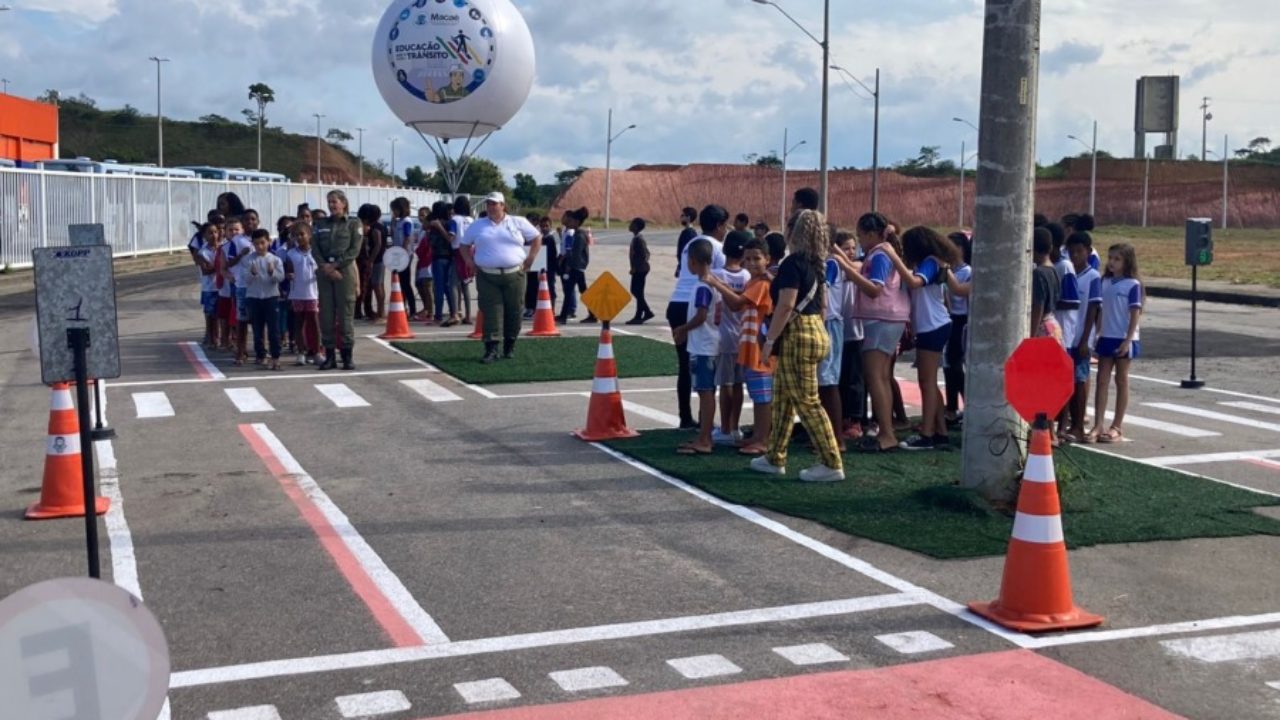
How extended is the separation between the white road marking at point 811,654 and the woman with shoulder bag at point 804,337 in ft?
11.0

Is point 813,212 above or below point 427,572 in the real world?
above

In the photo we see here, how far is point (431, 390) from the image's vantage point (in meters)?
14.6

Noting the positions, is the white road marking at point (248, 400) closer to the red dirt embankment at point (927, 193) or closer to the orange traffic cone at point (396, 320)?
the orange traffic cone at point (396, 320)

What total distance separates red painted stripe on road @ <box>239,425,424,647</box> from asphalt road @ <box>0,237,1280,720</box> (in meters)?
0.02

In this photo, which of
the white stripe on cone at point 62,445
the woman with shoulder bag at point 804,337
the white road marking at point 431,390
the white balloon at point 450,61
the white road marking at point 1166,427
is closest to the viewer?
the white stripe on cone at point 62,445

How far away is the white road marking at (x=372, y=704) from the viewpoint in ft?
18.0

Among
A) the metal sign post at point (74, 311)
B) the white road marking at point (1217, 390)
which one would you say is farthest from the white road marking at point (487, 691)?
the white road marking at point (1217, 390)

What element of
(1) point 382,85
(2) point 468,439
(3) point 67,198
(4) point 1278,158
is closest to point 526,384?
(2) point 468,439

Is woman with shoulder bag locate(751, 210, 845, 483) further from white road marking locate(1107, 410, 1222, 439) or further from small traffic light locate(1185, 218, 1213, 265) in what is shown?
small traffic light locate(1185, 218, 1213, 265)

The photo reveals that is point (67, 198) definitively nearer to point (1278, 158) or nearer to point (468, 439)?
point (468, 439)

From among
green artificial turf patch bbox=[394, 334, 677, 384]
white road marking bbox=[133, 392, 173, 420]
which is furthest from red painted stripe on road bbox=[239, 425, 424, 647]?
green artificial turf patch bbox=[394, 334, 677, 384]

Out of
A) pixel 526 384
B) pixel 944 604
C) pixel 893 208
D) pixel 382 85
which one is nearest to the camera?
pixel 944 604

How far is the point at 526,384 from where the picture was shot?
14992 millimetres

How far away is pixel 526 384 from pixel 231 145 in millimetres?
115845
